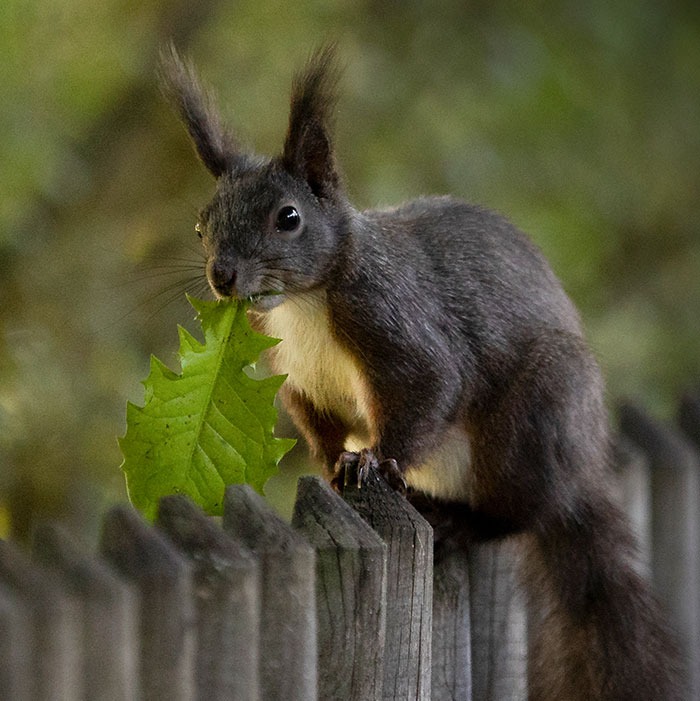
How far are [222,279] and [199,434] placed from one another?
11.0 inches

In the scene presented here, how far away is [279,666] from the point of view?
3.98 feet

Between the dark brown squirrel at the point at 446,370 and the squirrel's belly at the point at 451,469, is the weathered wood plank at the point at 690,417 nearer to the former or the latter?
the dark brown squirrel at the point at 446,370

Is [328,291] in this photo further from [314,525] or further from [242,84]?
[242,84]

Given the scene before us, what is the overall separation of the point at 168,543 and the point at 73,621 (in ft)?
0.48

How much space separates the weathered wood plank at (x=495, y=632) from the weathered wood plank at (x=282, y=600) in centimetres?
50

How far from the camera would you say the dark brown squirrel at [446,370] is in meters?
1.84

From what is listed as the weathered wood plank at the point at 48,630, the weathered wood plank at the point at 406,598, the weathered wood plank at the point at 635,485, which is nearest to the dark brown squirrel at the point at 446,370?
the weathered wood plank at the point at 635,485

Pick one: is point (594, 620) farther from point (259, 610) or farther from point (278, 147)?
point (278, 147)

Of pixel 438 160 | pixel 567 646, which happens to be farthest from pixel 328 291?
pixel 438 160

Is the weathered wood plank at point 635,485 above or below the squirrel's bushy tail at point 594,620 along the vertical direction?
above

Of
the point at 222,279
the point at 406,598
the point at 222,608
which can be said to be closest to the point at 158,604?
the point at 222,608

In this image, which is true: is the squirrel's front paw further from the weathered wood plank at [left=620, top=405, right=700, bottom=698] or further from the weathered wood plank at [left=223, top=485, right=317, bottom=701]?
the weathered wood plank at [left=620, top=405, right=700, bottom=698]

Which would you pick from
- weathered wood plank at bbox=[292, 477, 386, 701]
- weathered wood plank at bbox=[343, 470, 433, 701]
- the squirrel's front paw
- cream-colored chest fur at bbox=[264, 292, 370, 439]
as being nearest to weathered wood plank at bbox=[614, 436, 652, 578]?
cream-colored chest fur at bbox=[264, 292, 370, 439]

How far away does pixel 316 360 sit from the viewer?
200 cm
